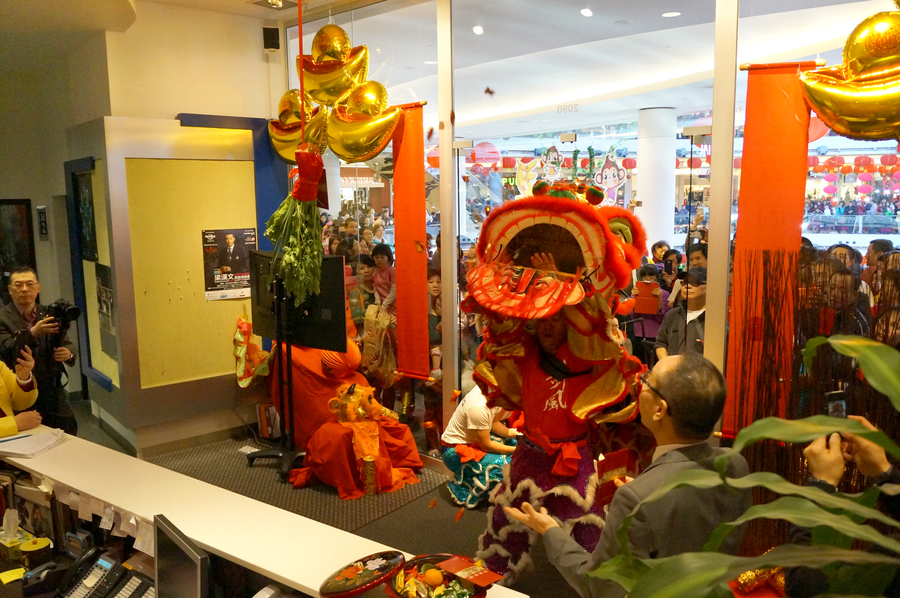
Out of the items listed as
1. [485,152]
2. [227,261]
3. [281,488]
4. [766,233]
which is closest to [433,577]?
[766,233]

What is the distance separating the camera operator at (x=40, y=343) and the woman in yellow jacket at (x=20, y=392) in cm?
44

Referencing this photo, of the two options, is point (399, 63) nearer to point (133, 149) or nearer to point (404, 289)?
point (404, 289)

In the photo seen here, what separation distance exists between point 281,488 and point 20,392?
67.2 inches

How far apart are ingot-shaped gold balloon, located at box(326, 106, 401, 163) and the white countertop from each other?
235cm

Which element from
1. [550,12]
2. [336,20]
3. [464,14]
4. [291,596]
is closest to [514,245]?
[291,596]

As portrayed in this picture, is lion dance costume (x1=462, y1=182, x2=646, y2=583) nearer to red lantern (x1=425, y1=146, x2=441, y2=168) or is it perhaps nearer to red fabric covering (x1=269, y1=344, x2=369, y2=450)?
red lantern (x1=425, y1=146, x2=441, y2=168)

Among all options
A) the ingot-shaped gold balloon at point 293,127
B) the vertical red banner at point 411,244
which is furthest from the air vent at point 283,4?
the vertical red banner at point 411,244

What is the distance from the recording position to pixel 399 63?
14.9 ft

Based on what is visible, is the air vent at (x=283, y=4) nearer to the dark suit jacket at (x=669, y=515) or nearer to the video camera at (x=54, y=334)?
the video camera at (x=54, y=334)

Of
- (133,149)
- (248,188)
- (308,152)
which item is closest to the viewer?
(308,152)

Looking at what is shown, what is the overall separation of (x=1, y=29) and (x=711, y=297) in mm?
A: 4946

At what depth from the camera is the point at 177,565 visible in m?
1.86

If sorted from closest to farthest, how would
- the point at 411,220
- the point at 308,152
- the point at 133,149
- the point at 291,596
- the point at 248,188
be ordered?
the point at 291,596 < the point at 308,152 < the point at 411,220 < the point at 133,149 < the point at 248,188

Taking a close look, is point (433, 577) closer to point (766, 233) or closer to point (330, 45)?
point (766, 233)
